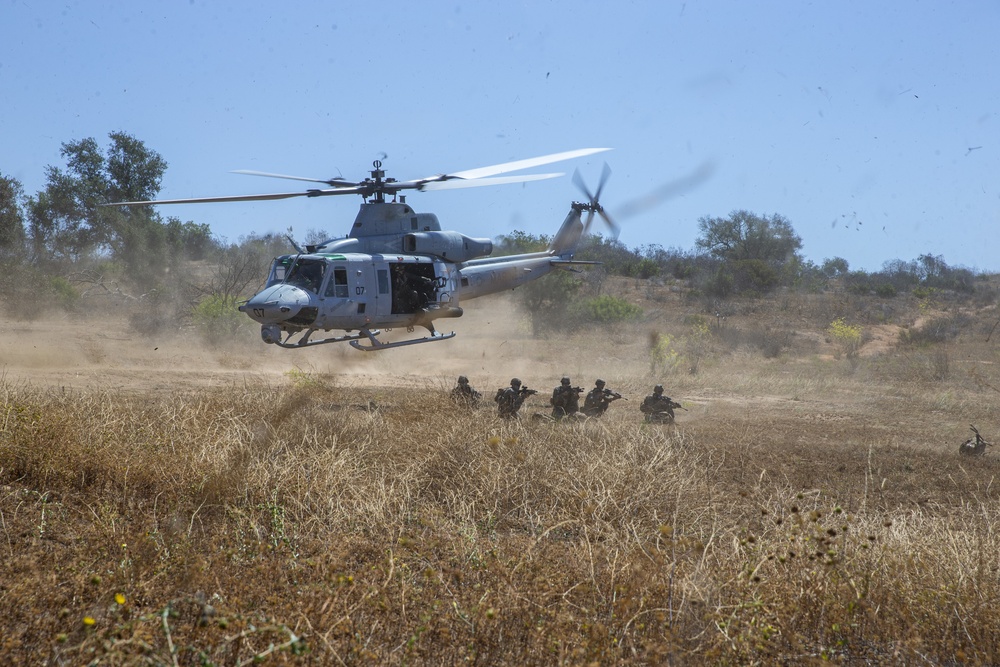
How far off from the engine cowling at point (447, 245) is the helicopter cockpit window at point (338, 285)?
5.28 feet

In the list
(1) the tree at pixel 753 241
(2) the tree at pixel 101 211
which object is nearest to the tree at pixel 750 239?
(1) the tree at pixel 753 241

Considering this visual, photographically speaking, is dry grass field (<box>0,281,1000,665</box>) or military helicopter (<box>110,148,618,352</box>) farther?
military helicopter (<box>110,148,618,352</box>)

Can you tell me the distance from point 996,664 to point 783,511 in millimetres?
2565

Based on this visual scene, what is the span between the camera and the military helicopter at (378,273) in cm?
1367

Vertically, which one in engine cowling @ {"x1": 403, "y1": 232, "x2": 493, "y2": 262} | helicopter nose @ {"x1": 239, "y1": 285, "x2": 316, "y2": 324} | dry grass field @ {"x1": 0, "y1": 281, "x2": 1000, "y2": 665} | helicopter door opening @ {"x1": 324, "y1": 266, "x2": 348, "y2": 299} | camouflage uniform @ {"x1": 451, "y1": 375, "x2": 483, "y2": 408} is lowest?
dry grass field @ {"x1": 0, "y1": 281, "x2": 1000, "y2": 665}

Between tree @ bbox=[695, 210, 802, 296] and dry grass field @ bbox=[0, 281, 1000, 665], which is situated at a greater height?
tree @ bbox=[695, 210, 802, 296]

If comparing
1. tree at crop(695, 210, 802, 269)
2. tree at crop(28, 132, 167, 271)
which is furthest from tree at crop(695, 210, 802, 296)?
tree at crop(28, 132, 167, 271)

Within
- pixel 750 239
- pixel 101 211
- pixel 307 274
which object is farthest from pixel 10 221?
pixel 750 239

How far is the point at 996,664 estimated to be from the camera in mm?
4812

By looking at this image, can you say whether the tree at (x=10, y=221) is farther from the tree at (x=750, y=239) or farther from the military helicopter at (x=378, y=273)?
the tree at (x=750, y=239)

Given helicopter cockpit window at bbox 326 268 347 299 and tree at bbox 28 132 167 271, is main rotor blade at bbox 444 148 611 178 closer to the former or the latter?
helicopter cockpit window at bbox 326 268 347 299

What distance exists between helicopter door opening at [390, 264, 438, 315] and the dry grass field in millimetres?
2168

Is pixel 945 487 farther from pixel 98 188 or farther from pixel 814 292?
pixel 814 292

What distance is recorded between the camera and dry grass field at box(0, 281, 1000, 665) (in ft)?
15.3
